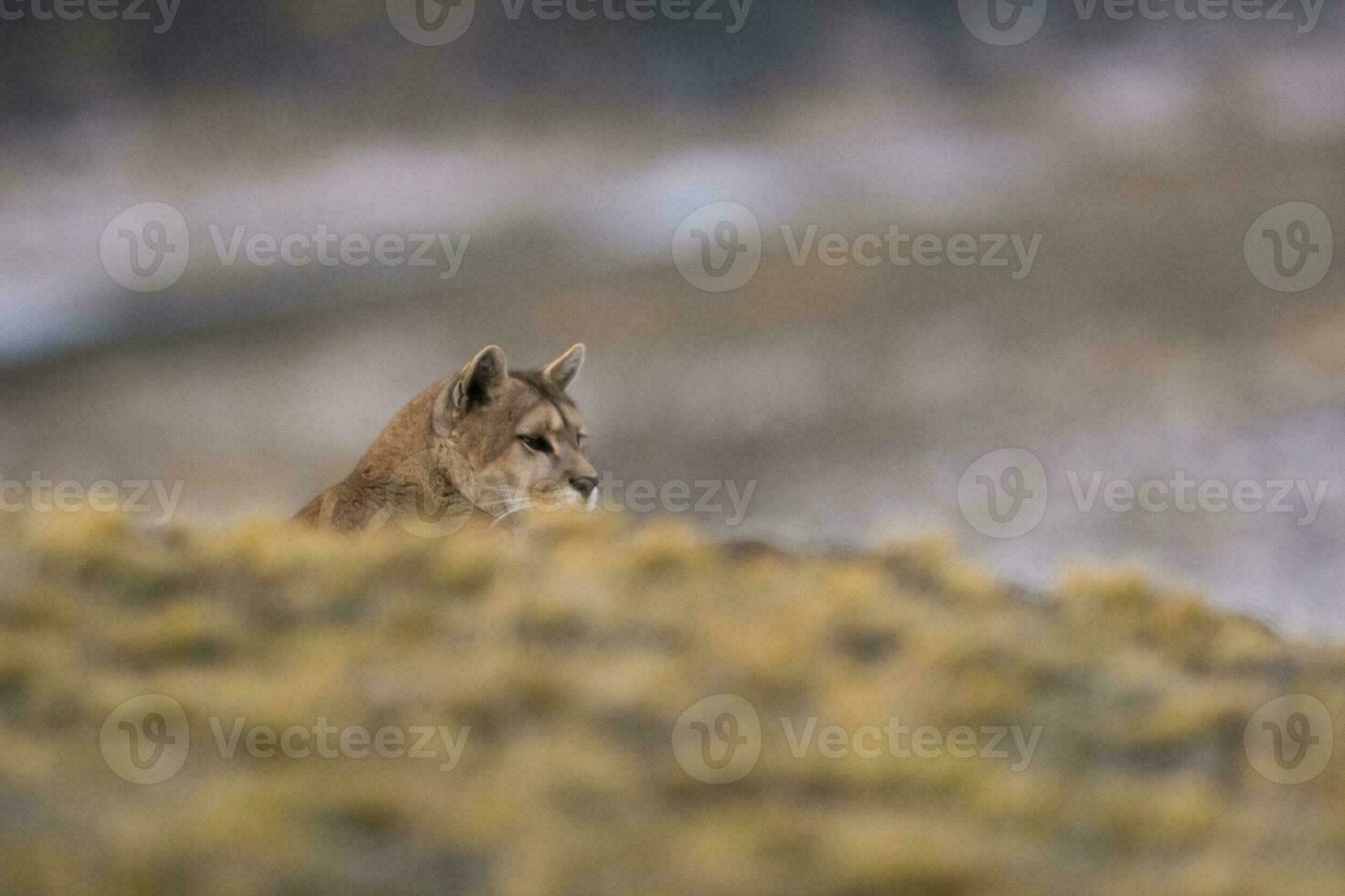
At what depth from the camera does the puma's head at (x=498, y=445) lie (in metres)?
13.8

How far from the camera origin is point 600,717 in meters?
9.32

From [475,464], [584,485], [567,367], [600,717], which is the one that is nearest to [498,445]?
[475,464]

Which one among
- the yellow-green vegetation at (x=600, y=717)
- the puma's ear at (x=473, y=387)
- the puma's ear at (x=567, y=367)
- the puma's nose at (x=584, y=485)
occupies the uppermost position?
the puma's ear at (x=567, y=367)

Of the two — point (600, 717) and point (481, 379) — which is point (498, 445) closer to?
point (481, 379)

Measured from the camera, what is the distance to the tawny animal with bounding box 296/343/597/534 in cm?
1376

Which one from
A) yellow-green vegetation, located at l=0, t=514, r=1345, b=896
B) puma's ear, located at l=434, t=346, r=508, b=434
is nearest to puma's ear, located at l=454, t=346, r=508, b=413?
puma's ear, located at l=434, t=346, r=508, b=434

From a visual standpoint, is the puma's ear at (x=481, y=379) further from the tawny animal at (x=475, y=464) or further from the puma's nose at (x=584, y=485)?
the puma's nose at (x=584, y=485)

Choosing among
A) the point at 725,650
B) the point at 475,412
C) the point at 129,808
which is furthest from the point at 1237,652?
the point at 129,808

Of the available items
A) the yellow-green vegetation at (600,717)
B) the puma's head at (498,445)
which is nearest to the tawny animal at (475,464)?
the puma's head at (498,445)

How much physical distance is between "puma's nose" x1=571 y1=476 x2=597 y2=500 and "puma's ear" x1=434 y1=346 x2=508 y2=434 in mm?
1054

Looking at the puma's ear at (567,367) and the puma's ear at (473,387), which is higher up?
the puma's ear at (567,367)

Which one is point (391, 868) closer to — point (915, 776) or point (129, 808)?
point (129, 808)

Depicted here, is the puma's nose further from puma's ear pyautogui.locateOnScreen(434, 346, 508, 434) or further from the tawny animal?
puma's ear pyautogui.locateOnScreen(434, 346, 508, 434)

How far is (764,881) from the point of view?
748cm
